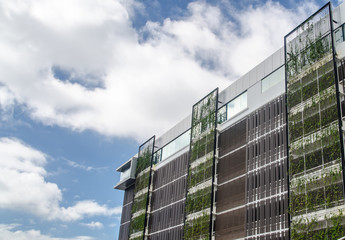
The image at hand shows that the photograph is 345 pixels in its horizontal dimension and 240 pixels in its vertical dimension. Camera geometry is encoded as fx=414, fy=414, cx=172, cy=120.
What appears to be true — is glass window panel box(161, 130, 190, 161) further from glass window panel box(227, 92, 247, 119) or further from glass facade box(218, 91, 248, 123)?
glass window panel box(227, 92, 247, 119)

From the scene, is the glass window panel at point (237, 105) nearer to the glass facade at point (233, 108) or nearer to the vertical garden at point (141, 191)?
the glass facade at point (233, 108)

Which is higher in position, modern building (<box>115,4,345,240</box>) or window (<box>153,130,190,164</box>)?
window (<box>153,130,190,164</box>)

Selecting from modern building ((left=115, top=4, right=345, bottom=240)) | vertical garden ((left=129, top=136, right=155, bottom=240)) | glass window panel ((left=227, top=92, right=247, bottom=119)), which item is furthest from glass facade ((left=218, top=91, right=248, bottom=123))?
vertical garden ((left=129, top=136, right=155, bottom=240))

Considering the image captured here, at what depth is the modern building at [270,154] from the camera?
123 ft

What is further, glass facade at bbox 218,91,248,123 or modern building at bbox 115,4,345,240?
glass facade at bbox 218,91,248,123

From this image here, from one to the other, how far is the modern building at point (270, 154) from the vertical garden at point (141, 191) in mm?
1394

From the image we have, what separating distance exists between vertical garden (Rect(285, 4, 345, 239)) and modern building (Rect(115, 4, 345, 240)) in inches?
3.8

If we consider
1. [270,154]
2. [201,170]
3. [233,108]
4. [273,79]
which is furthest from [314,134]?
[201,170]

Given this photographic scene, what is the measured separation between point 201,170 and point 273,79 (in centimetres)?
1605

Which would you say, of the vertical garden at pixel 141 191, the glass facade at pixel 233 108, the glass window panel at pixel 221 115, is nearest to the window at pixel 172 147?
the vertical garden at pixel 141 191

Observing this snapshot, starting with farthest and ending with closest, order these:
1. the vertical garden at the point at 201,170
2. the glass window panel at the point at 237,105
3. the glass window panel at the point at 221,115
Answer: the glass window panel at the point at 221,115
the glass window panel at the point at 237,105
the vertical garden at the point at 201,170

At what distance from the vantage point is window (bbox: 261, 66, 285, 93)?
155 ft

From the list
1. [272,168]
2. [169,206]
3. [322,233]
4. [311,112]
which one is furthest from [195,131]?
[322,233]

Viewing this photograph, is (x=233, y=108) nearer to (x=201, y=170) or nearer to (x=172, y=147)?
(x=201, y=170)
